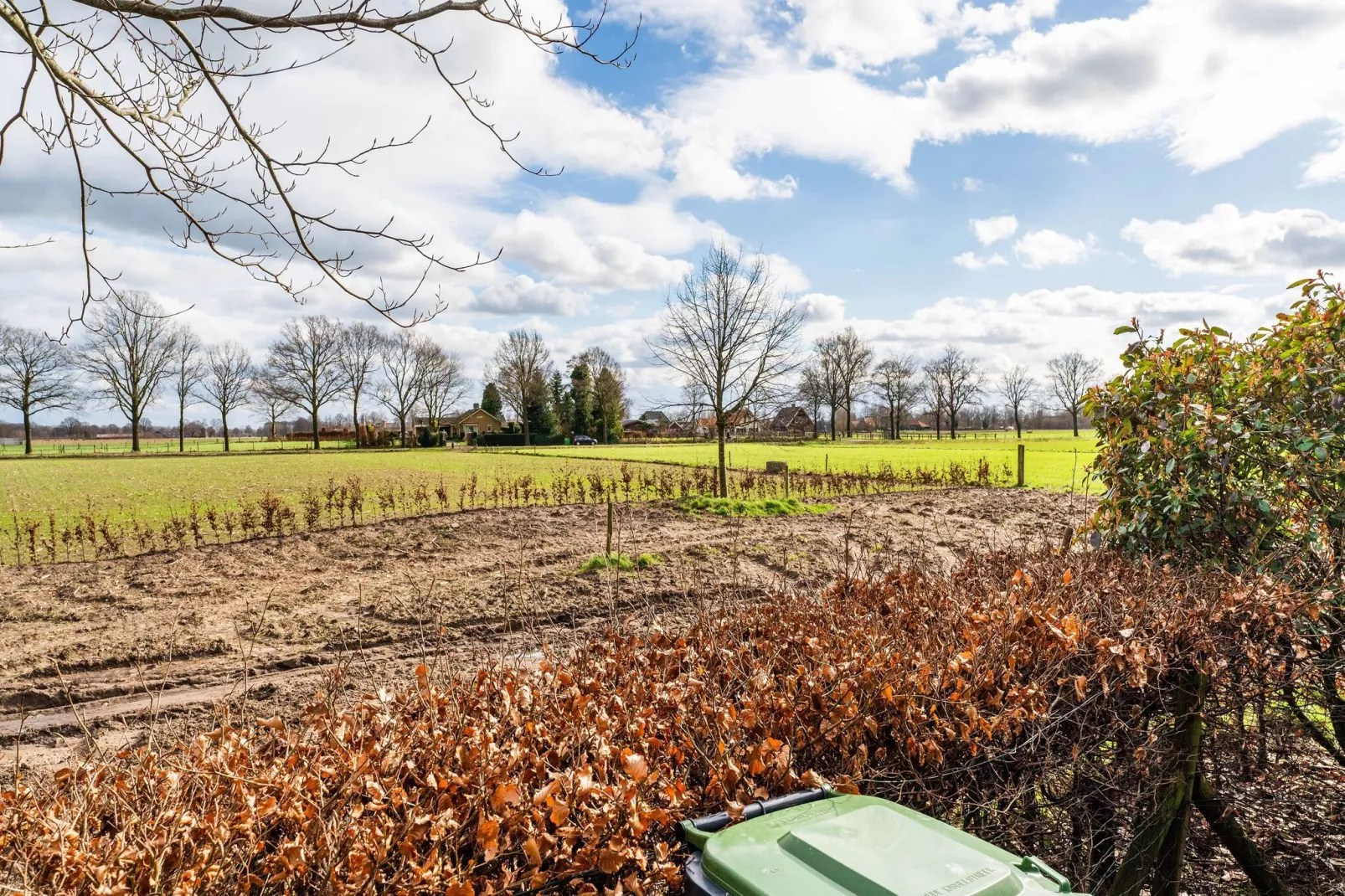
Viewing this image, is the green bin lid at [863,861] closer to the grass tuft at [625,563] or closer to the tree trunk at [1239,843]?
the tree trunk at [1239,843]

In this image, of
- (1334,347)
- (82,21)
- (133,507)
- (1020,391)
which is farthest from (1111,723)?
(1020,391)

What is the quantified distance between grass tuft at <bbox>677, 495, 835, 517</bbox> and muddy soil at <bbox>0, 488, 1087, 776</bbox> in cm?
89

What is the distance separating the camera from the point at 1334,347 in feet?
14.8

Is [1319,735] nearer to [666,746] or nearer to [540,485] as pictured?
[666,746]

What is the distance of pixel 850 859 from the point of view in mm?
1664

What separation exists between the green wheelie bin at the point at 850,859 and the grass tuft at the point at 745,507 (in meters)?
14.4

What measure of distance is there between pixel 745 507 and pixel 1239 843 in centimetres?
1334

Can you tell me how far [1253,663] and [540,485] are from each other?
2318 centimetres

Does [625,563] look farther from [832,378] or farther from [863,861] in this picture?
[832,378]

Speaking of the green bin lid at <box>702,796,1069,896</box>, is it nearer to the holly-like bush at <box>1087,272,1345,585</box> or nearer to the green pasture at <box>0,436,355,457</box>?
the holly-like bush at <box>1087,272,1345,585</box>

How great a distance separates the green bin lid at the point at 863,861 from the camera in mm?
1601

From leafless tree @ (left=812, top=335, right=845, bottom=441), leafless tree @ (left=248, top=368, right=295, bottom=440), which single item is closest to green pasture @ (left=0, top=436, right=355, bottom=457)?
leafless tree @ (left=248, top=368, right=295, bottom=440)

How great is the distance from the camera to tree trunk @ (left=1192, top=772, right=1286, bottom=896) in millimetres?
3604

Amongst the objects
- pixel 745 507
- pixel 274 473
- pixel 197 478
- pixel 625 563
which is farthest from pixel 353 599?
pixel 274 473
